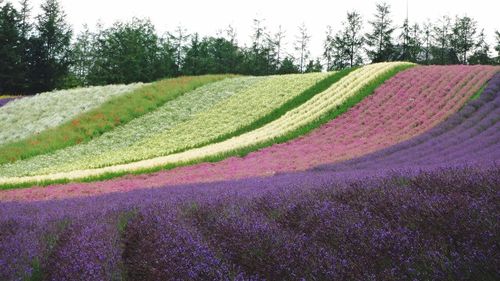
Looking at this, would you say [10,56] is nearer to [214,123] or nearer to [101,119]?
[101,119]

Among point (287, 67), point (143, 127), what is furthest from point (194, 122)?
point (287, 67)

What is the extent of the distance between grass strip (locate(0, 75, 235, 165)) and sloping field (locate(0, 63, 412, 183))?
3.77 m

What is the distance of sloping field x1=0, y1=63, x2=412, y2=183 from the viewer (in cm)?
1822

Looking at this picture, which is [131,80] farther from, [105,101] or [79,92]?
[105,101]

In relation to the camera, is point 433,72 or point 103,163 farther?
point 433,72

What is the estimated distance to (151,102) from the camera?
1294 inches

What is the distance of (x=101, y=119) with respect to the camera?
2959cm

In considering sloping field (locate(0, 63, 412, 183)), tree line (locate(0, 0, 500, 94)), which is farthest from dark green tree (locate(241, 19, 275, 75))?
sloping field (locate(0, 63, 412, 183))

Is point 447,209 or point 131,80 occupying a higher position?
point 131,80

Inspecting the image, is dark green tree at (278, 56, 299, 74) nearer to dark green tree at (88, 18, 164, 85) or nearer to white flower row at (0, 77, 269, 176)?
dark green tree at (88, 18, 164, 85)

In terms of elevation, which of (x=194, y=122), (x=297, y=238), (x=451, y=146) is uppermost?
(x=194, y=122)

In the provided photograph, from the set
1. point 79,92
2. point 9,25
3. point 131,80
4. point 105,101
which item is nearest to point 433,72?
point 105,101

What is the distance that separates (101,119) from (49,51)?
38.4m

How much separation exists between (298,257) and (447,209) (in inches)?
46.9
